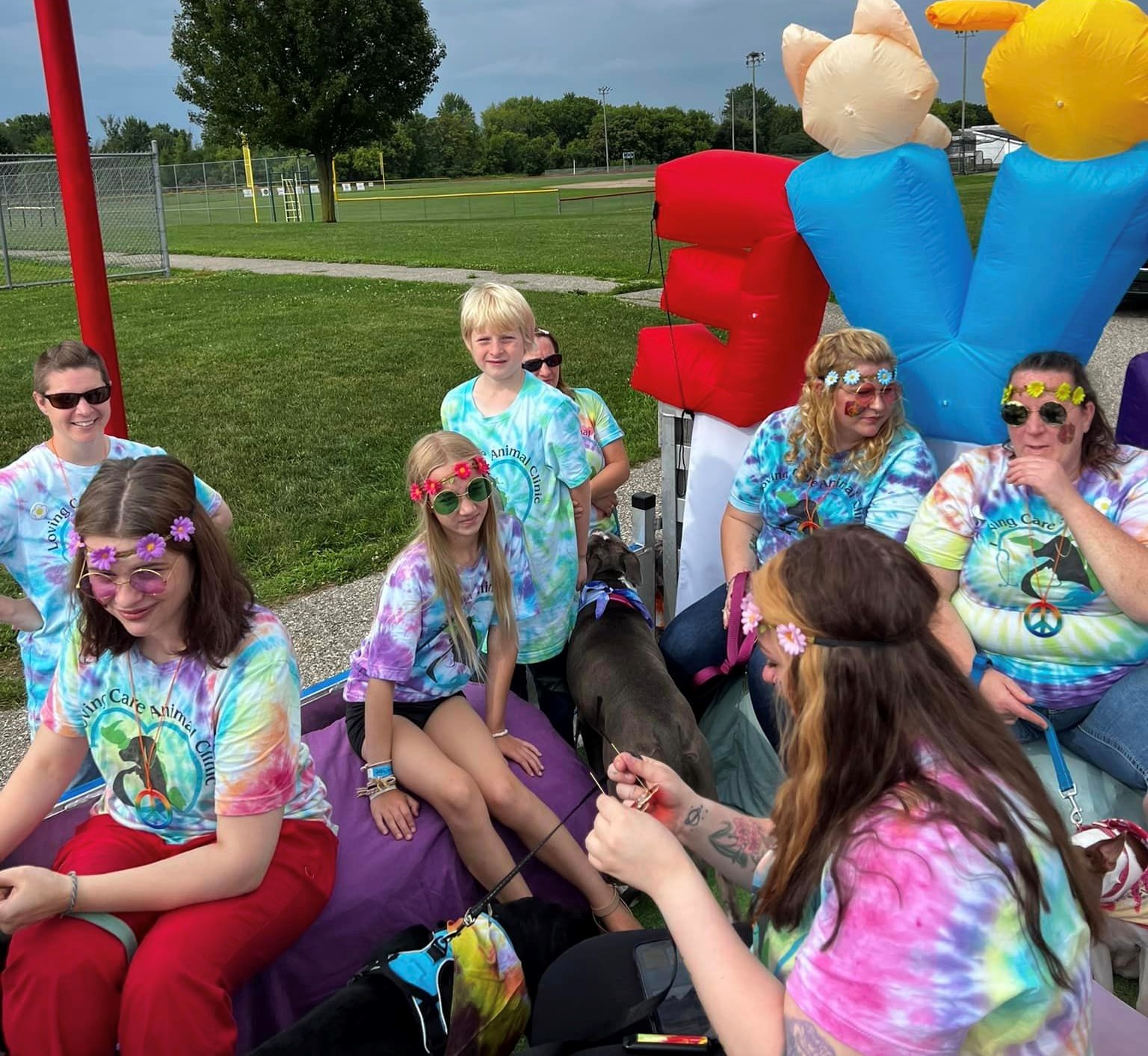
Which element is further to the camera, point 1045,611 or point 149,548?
point 1045,611

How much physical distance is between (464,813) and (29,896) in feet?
3.52

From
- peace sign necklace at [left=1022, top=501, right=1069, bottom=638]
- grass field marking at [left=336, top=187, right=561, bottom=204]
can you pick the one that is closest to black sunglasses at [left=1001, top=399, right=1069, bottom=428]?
peace sign necklace at [left=1022, top=501, right=1069, bottom=638]

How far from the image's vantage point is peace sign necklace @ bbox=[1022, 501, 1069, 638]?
288 centimetres

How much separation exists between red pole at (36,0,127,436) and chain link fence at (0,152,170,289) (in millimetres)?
13807

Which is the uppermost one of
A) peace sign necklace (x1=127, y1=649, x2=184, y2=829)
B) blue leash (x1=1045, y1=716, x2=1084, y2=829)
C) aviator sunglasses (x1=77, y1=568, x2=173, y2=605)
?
aviator sunglasses (x1=77, y1=568, x2=173, y2=605)

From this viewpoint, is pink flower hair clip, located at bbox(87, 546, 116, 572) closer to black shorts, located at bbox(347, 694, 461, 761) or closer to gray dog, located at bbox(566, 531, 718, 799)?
black shorts, located at bbox(347, 694, 461, 761)

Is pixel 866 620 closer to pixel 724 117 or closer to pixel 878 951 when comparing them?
pixel 878 951

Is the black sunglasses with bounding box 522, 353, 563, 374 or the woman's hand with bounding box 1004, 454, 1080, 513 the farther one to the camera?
the black sunglasses with bounding box 522, 353, 563, 374

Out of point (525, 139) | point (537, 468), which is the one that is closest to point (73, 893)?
point (537, 468)

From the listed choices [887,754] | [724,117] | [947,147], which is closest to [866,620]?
[887,754]

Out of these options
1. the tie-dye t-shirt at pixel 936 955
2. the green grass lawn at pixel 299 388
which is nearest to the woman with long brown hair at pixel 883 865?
the tie-dye t-shirt at pixel 936 955

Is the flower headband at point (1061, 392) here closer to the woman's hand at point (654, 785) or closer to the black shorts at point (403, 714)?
the woman's hand at point (654, 785)

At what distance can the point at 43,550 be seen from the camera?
10.5 ft

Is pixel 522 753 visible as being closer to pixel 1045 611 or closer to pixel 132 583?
pixel 132 583
